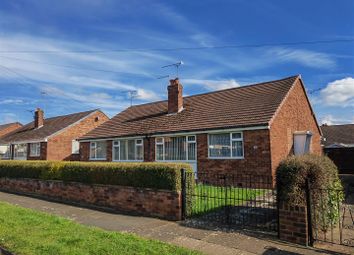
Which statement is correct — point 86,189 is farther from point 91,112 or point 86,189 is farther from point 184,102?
point 91,112

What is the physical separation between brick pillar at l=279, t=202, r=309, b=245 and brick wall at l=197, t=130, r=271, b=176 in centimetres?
828

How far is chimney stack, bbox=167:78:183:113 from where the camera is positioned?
22078 mm

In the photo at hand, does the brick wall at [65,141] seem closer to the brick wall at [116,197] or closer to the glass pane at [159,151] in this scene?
the glass pane at [159,151]

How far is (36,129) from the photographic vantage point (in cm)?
3684

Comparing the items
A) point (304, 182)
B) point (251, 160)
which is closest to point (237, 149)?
point (251, 160)

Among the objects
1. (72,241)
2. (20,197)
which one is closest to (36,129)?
(20,197)

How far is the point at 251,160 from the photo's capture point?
1597 centimetres

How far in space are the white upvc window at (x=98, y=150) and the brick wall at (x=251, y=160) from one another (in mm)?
9955

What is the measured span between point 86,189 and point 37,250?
596 centimetres

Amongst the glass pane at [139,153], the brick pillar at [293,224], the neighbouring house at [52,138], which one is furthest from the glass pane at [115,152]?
the brick pillar at [293,224]

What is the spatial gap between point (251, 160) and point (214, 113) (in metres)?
4.17

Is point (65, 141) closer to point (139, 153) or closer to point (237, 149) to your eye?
point (139, 153)

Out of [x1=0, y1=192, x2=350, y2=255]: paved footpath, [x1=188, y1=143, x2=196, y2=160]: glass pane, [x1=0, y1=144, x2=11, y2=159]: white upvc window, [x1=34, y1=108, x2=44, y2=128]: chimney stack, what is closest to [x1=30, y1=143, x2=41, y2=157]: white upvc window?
[x1=34, y1=108, x2=44, y2=128]: chimney stack

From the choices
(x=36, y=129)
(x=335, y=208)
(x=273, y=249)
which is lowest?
(x=273, y=249)
